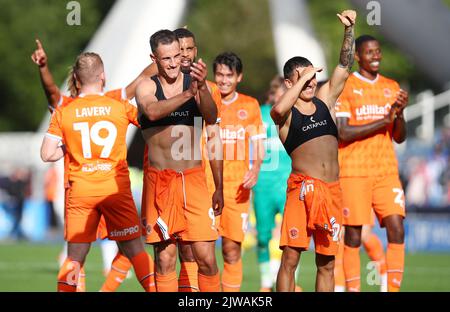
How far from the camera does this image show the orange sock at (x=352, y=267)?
444 inches

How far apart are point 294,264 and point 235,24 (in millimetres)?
40983

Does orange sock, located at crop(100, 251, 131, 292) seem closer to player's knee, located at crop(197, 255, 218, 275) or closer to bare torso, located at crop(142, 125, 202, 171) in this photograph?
player's knee, located at crop(197, 255, 218, 275)

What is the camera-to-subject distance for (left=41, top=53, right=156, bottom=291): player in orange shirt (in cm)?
970

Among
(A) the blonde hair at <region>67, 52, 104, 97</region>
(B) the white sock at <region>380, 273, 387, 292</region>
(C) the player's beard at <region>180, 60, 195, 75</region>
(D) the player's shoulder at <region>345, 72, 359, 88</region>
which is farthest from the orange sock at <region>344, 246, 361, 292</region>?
(A) the blonde hair at <region>67, 52, 104, 97</region>

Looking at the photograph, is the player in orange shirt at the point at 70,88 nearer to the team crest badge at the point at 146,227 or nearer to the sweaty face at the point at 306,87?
the team crest badge at the point at 146,227

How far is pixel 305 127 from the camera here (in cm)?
956

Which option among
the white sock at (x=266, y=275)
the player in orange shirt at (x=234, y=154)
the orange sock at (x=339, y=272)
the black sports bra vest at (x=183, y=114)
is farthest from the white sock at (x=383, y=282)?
the black sports bra vest at (x=183, y=114)

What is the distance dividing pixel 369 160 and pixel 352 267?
119cm

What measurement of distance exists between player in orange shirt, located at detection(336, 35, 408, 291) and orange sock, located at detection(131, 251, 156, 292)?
7.57 feet

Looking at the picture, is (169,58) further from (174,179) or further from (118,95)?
(118,95)

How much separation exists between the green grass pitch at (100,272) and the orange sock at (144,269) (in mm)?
3436

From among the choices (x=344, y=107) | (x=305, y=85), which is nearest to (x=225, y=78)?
(x=344, y=107)

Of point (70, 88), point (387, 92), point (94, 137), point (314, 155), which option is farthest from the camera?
point (387, 92)
